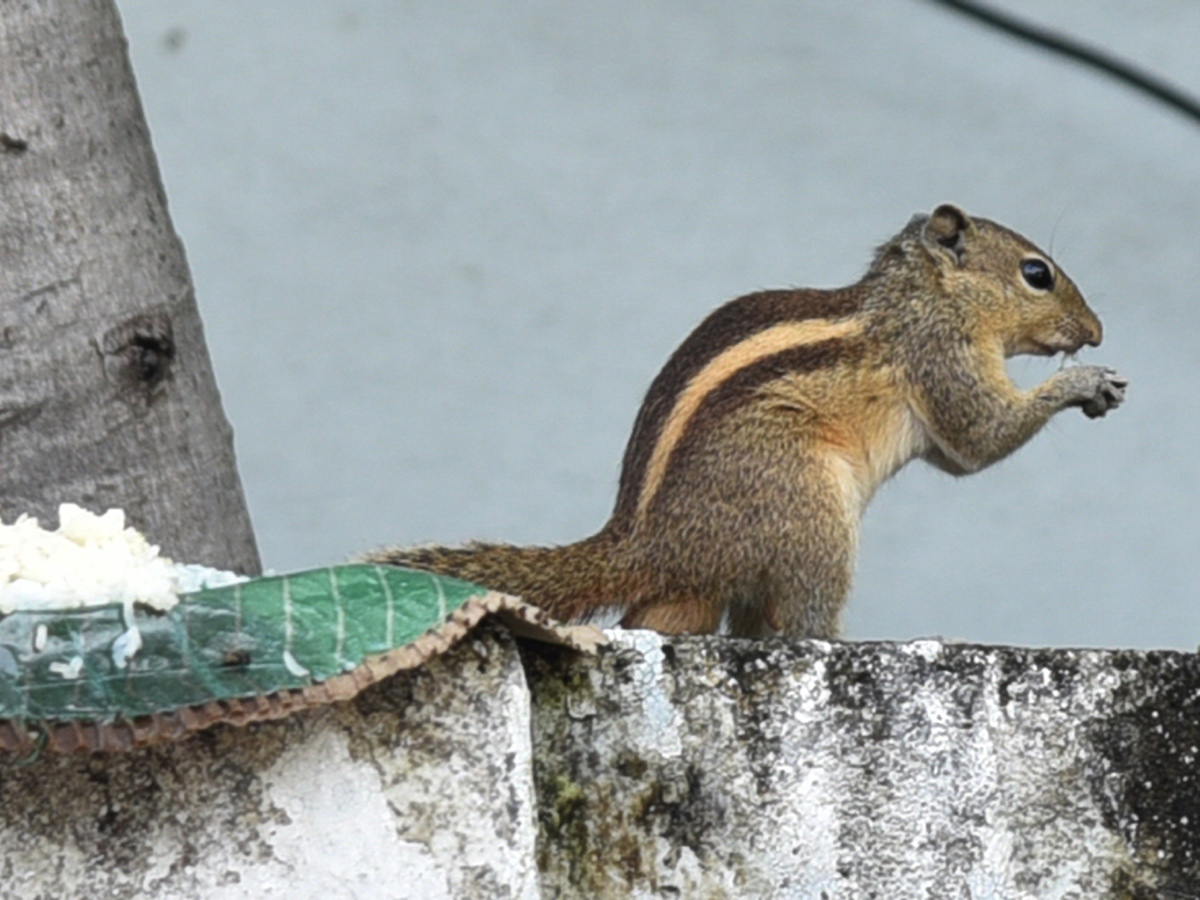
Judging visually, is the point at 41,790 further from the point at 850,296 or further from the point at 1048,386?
the point at 1048,386

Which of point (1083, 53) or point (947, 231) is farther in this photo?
point (1083, 53)

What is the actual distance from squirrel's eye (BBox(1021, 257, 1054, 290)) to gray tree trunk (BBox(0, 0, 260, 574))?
1440 millimetres

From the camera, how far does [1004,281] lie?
136 inches

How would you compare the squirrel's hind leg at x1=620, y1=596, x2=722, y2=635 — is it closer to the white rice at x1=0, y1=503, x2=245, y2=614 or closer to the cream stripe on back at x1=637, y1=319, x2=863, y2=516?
the cream stripe on back at x1=637, y1=319, x2=863, y2=516

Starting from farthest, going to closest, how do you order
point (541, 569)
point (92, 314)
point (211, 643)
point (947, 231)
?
point (947, 231) → point (541, 569) → point (92, 314) → point (211, 643)

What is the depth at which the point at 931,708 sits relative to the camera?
83.2 inches

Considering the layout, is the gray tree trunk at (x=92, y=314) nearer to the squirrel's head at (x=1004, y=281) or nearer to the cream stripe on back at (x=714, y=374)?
the cream stripe on back at (x=714, y=374)

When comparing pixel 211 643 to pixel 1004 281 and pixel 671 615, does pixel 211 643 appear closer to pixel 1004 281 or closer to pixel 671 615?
pixel 671 615

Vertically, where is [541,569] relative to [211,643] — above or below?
above

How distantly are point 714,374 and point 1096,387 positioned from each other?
72cm

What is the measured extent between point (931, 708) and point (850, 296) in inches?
50.4

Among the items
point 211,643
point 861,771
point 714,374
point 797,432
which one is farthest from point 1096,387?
point 211,643

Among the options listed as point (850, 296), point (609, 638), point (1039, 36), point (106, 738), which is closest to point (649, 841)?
point (609, 638)

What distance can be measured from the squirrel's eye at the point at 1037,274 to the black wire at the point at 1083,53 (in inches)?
28.0
